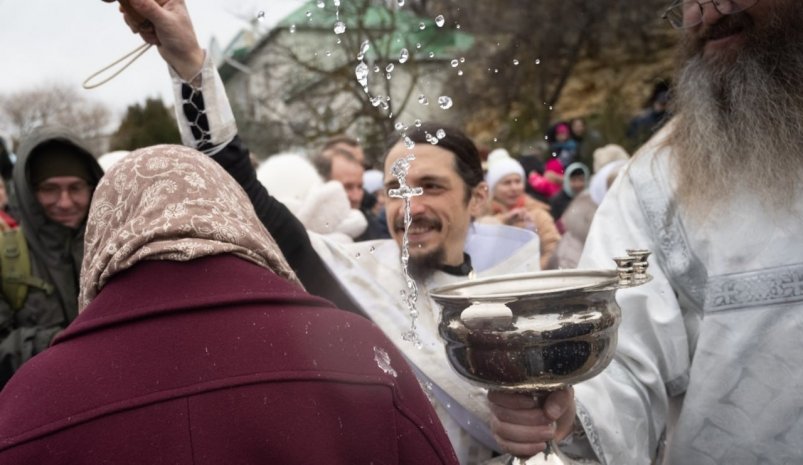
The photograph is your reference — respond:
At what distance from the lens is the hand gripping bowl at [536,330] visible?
1359mm

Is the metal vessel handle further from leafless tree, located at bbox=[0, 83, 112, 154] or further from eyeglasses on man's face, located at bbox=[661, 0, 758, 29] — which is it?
leafless tree, located at bbox=[0, 83, 112, 154]

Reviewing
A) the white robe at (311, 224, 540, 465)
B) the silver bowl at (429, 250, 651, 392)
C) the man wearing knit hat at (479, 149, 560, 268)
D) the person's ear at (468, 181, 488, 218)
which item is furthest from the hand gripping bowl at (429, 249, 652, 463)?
the man wearing knit hat at (479, 149, 560, 268)

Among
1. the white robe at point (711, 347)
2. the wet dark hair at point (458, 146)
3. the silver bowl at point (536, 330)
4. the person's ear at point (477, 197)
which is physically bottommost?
the white robe at point (711, 347)

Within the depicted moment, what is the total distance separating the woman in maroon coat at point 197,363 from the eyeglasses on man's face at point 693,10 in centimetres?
104

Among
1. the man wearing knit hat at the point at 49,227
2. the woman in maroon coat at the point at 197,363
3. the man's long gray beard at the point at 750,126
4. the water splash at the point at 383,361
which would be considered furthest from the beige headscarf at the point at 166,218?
the man wearing knit hat at the point at 49,227

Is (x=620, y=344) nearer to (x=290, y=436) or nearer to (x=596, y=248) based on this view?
(x=596, y=248)

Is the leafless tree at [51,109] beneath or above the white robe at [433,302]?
above

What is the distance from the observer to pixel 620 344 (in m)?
1.81

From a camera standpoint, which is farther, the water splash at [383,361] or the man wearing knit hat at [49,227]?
the man wearing knit hat at [49,227]

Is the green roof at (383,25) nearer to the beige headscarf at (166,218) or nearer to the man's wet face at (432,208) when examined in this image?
the man's wet face at (432,208)

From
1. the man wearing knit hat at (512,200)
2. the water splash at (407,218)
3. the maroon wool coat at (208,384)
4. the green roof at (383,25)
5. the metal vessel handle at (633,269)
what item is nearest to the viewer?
the maroon wool coat at (208,384)

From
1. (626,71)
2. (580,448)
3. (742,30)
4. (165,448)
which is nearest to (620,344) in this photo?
(580,448)

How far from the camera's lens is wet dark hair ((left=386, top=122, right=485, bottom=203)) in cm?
198

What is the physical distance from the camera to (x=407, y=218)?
1.84m
